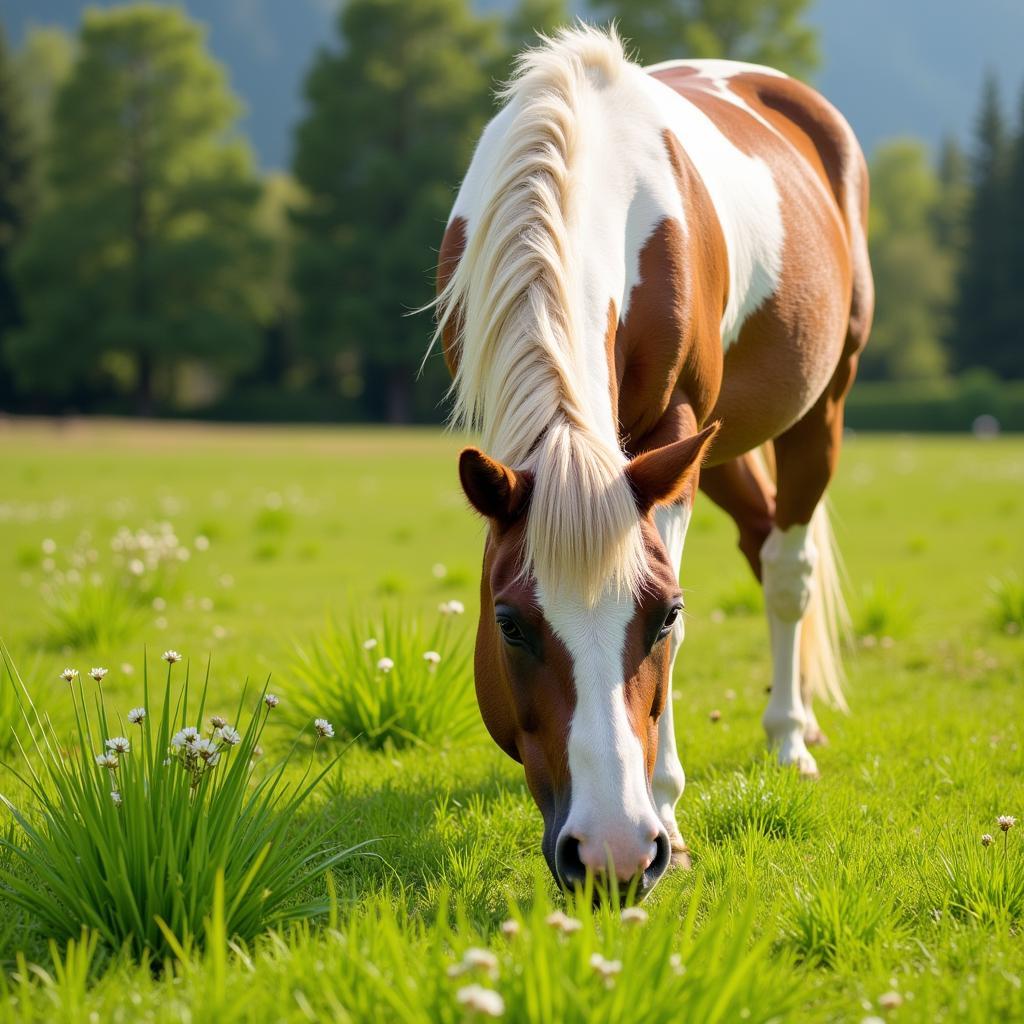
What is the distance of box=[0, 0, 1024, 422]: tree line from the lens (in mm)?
42188

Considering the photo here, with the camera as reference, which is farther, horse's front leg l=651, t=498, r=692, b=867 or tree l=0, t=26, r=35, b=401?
tree l=0, t=26, r=35, b=401

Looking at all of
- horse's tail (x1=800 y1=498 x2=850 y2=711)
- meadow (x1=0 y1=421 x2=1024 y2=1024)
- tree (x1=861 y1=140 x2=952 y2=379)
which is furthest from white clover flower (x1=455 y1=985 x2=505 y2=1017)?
tree (x1=861 y1=140 x2=952 y2=379)

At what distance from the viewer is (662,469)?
2795mm

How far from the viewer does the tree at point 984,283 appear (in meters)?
53.1

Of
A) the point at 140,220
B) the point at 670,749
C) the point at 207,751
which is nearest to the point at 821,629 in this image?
the point at 670,749

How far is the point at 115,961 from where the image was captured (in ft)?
8.43

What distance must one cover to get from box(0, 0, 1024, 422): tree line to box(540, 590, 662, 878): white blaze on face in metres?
38.6

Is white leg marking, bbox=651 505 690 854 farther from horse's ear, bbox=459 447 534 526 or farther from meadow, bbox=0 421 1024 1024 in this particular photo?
horse's ear, bbox=459 447 534 526

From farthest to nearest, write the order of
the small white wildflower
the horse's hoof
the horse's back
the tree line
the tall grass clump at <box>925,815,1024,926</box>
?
the tree line, the horse's back, the horse's hoof, the tall grass clump at <box>925,815,1024,926</box>, the small white wildflower

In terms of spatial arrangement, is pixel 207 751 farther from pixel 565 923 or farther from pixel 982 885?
pixel 982 885

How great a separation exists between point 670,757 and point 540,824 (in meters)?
0.46

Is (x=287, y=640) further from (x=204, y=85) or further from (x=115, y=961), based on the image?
(x=204, y=85)

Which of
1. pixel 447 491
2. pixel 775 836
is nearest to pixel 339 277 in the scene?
pixel 447 491

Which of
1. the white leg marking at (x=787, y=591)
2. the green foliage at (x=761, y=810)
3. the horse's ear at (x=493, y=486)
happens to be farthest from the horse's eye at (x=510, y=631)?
the white leg marking at (x=787, y=591)
